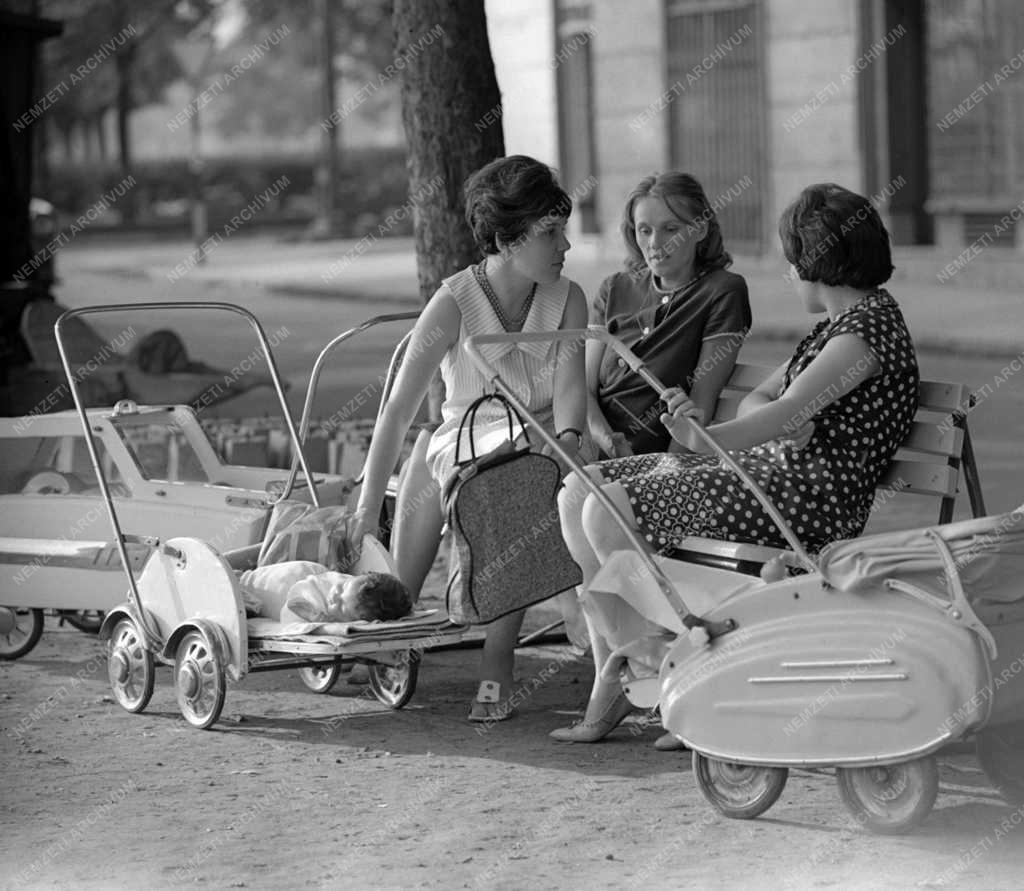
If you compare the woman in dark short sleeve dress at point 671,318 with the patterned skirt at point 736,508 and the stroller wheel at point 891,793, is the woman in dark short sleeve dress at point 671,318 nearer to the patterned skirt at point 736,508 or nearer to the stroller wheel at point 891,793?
the patterned skirt at point 736,508

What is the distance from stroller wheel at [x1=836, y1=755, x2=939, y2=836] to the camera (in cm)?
437

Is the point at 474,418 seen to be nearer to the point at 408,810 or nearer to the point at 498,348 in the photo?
the point at 498,348

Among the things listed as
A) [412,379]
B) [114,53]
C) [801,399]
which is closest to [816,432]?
[801,399]

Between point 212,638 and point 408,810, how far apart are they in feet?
3.34

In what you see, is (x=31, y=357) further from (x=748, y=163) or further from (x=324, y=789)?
(x=748, y=163)

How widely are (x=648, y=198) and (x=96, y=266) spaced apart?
27.8 meters

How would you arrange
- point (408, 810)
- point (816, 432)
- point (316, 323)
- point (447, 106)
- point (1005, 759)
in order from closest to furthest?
point (1005, 759), point (408, 810), point (816, 432), point (447, 106), point (316, 323)

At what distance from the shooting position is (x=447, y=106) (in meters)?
7.88

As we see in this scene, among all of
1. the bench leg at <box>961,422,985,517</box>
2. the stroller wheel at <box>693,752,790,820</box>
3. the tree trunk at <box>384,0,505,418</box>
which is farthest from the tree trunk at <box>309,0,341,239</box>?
the stroller wheel at <box>693,752,790,820</box>

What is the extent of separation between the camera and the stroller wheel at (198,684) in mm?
5750

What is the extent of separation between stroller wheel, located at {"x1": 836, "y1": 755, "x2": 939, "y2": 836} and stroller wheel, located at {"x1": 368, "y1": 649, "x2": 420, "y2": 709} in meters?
1.76

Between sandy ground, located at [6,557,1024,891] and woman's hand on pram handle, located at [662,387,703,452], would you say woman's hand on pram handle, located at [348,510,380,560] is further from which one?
woman's hand on pram handle, located at [662,387,703,452]

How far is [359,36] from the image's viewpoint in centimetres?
4700

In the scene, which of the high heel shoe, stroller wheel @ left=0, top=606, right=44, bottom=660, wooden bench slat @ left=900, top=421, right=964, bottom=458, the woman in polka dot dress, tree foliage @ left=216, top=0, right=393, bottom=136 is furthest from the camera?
tree foliage @ left=216, top=0, right=393, bottom=136
